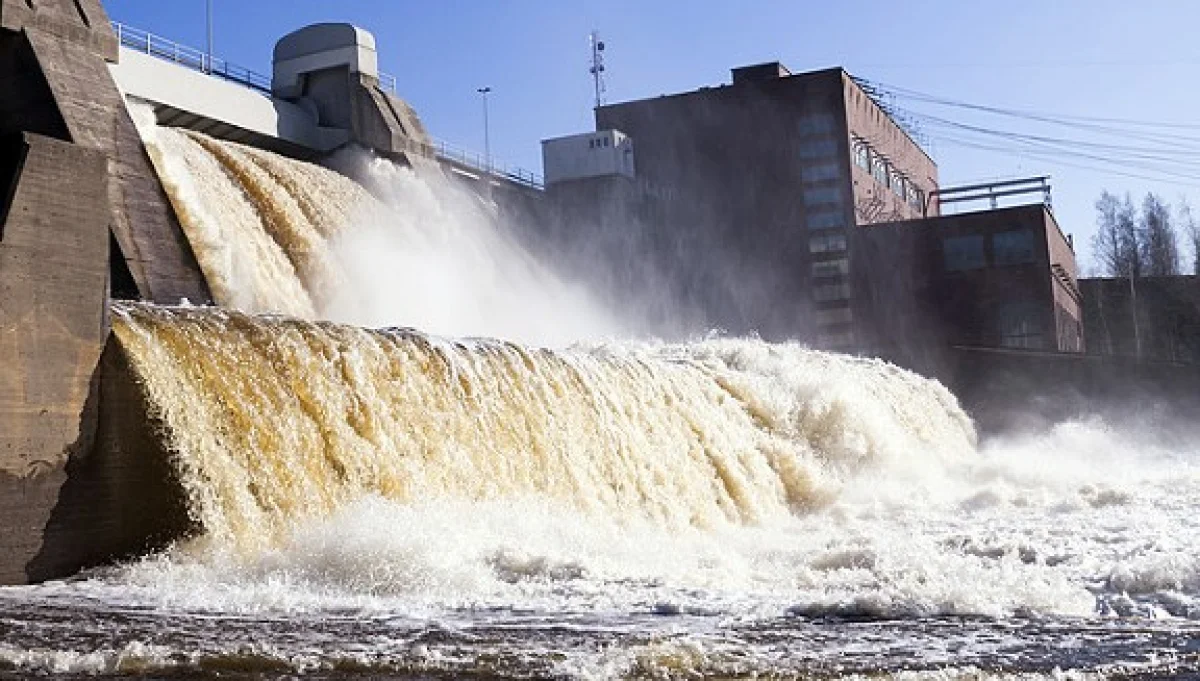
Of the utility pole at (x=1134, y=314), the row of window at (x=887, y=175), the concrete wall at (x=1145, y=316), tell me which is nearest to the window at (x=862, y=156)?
the row of window at (x=887, y=175)

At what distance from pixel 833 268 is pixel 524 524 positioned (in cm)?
3217

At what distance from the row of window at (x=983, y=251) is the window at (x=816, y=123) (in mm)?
5802

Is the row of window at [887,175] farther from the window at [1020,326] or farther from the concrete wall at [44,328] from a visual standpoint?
the concrete wall at [44,328]

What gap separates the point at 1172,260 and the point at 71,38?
234ft

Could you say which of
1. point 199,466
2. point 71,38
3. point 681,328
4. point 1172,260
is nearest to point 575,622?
point 199,466

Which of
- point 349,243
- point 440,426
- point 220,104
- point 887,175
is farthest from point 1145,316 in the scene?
point 440,426

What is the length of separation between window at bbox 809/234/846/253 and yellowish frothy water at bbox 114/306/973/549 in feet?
72.8

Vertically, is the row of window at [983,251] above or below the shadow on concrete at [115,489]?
above

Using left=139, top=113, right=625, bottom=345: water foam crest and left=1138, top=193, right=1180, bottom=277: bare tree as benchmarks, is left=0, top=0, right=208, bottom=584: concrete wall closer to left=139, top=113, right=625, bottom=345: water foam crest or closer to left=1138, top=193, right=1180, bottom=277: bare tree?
left=139, top=113, right=625, bottom=345: water foam crest

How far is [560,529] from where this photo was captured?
12438 millimetres

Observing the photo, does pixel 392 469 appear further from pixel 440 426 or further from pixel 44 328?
pixel 44 328

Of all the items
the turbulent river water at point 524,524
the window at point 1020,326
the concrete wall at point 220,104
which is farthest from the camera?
the window at point 1020,326

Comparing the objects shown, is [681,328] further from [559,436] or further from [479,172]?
[559,436]

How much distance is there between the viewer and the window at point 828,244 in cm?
4269
